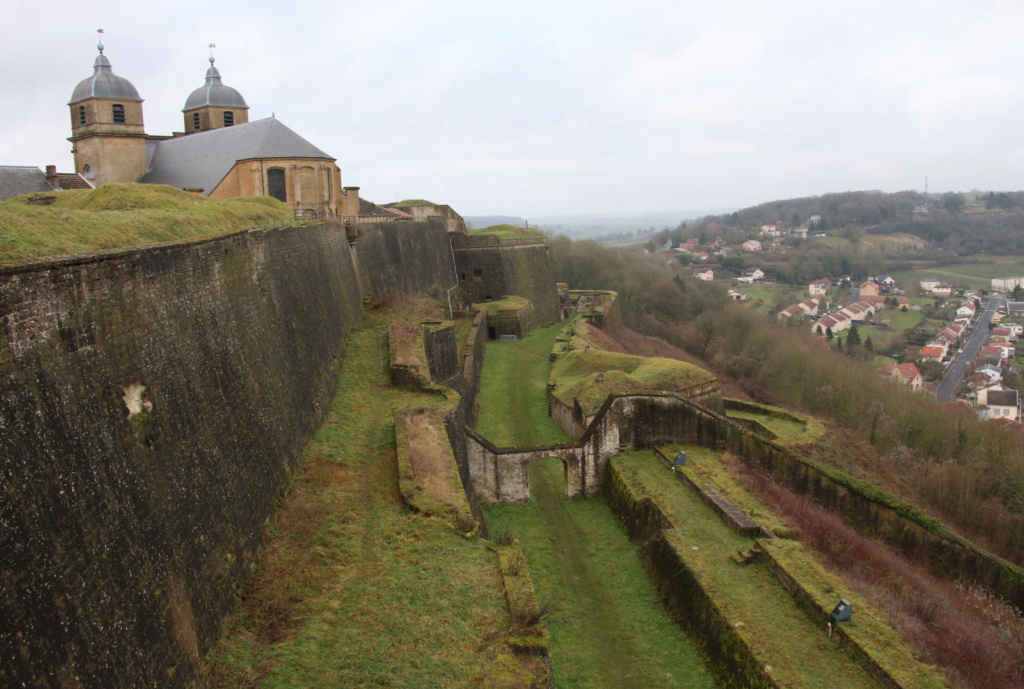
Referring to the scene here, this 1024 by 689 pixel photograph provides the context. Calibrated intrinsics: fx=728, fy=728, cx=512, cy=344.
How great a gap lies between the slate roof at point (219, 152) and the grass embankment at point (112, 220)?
10.9 m

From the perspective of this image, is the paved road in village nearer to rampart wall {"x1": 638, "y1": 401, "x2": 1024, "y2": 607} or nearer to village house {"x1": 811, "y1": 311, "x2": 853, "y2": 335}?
village house {"x1": 811, "y1": 311, "x2": 853, "y2": 335}

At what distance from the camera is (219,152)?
30188 millimetres

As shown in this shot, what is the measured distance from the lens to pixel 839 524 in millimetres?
15023

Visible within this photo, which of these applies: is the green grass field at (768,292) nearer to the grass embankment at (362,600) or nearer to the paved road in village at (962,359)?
the paved road in village at (962,359)

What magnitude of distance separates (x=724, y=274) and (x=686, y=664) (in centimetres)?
9536

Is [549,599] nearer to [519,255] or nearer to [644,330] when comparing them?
[519,255]

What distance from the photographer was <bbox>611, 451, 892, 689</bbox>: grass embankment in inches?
377

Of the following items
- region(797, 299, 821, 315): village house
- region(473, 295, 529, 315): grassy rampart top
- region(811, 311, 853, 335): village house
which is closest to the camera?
region(473, 295, 529, 315): grassy rampart top

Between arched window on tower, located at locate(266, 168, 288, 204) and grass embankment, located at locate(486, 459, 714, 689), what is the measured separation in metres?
17.8

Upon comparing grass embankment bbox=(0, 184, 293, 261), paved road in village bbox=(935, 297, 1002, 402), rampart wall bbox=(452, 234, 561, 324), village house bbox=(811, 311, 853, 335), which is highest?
grass embankment bbox=(0, 184, 293, 261)

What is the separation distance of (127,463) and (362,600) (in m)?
3.13

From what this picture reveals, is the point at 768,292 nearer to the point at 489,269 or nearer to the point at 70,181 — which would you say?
the point at 489,269

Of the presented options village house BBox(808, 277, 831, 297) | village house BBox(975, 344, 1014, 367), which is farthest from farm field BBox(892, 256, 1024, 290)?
village house BBox(975, 344, 1014, 367)

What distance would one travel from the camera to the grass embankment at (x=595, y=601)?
10945 mm
